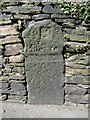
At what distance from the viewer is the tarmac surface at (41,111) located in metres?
4.57

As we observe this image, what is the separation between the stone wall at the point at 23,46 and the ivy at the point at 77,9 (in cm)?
7

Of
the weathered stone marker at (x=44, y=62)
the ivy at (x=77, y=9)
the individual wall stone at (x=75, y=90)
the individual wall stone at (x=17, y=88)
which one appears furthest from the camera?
the individual wall stone at (x=17, y=88)

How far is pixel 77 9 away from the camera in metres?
4.17

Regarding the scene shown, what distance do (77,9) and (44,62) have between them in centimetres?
98

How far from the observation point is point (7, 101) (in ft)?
16.2

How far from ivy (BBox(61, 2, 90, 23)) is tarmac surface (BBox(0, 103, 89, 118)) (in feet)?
4.88

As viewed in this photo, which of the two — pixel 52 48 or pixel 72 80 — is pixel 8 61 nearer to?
pixel 52 48

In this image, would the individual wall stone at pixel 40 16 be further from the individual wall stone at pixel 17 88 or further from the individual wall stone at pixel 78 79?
the individual wall stone at pixel 17 88

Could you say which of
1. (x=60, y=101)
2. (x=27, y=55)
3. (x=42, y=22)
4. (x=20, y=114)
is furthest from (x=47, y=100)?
(x=42, y=22)

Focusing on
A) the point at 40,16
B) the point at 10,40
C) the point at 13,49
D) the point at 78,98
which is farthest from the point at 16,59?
the point at 78,98

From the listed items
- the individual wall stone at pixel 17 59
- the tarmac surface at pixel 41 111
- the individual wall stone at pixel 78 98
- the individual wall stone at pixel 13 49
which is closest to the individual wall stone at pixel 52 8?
the individual wall stone at pixel 13 49

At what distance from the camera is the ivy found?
415 cm

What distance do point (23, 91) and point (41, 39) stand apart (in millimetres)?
977

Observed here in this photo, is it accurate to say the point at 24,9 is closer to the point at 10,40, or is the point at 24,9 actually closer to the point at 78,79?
the point at 10,40
